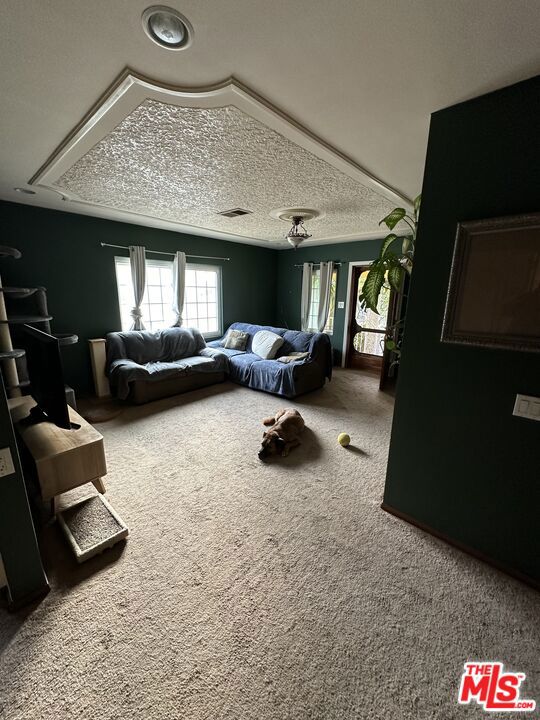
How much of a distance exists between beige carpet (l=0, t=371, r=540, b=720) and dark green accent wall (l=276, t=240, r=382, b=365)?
3991 mm

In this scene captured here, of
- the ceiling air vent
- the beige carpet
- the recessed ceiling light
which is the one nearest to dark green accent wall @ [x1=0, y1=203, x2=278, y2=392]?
the ceiling air vent

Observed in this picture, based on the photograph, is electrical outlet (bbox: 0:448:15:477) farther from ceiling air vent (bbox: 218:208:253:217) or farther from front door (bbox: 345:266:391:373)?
front door (bbox: 345:266:391:373)

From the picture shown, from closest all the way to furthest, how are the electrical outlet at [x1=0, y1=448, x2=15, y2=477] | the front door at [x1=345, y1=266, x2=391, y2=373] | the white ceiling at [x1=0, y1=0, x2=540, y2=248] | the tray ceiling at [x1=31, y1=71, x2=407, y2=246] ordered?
the white ceiling at [x1=0, y1=0, x2=540, y2=248], the electrical outlet at [x1=0, y1=448, x2=15, y2=477], the tray ceiling at [x1=31, y1=71, x2=407, y2=246], the front door at [x1=345, y1=266, x2=391, y2=373]

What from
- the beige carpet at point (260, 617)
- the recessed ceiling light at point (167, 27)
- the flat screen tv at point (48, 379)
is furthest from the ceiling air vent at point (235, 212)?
the beige carpet at point (260, 617)

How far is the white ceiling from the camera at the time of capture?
38.9 inches

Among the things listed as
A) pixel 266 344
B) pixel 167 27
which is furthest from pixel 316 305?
pixel 167 27

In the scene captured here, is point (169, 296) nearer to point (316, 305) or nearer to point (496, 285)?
point (316, 305)

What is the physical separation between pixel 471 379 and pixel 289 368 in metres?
2.55

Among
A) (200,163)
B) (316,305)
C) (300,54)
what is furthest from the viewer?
→ (316,305)

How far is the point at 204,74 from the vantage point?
1.31 metres

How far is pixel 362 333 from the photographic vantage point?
5.62 meters

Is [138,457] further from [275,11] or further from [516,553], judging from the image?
[275,11]

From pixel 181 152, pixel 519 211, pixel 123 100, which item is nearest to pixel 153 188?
pixel 181 152

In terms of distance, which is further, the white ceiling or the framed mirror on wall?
the framed mirror on wall
